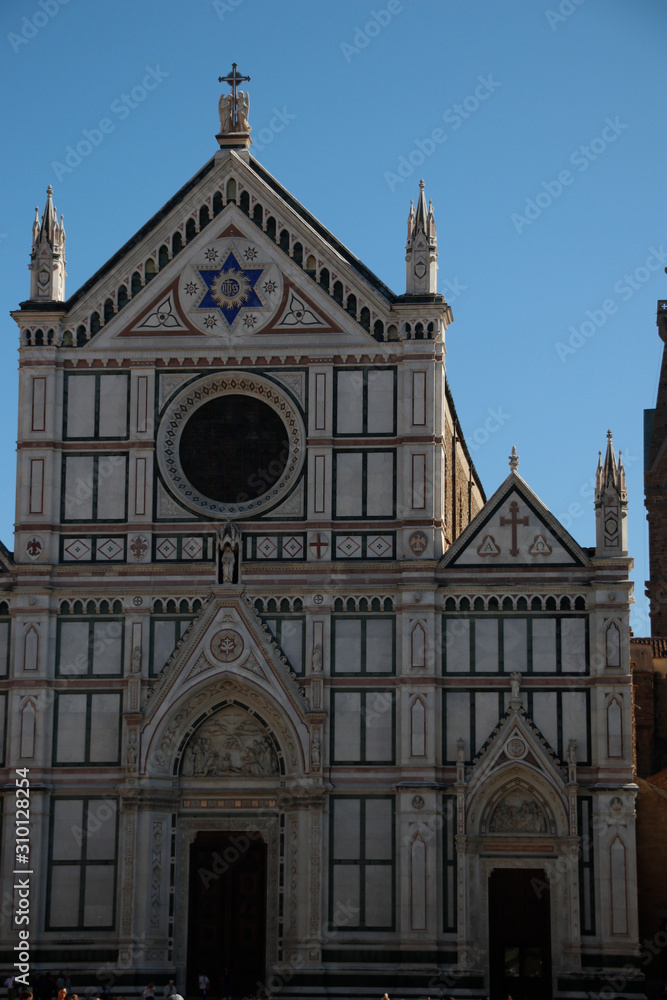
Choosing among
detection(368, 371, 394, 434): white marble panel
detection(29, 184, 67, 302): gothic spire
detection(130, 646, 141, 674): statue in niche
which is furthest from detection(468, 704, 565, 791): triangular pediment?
detection(29, 184, 67, 302): gothic spire

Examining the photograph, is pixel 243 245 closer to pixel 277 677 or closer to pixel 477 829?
pixel 277 677

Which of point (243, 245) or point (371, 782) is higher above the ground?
point (243, 245)

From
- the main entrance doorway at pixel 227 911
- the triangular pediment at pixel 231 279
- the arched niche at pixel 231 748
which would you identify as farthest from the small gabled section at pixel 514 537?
the main entrance doorway at pixel 227 911

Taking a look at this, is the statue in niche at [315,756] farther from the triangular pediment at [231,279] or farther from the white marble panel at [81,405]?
the triangular pediment at [231,279]

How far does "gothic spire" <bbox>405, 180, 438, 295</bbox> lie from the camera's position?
39000 mm

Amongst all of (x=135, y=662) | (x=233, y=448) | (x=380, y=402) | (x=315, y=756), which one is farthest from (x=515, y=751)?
(x=233, y=448)

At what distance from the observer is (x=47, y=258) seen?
39.9m

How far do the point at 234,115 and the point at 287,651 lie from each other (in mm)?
12885

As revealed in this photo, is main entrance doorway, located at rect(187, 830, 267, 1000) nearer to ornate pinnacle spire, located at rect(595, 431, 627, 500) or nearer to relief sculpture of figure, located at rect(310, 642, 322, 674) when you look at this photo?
relief sculpture of figure, located at rect(310, 642, 322, 674)

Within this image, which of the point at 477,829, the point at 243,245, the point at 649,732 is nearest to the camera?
the point at 477,829

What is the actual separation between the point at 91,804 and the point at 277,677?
4844 millimetres

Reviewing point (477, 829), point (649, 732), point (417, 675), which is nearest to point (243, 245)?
point (417, 675)

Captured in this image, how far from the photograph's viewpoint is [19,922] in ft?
119

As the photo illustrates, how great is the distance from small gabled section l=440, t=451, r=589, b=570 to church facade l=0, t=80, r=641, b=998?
0.23ft
